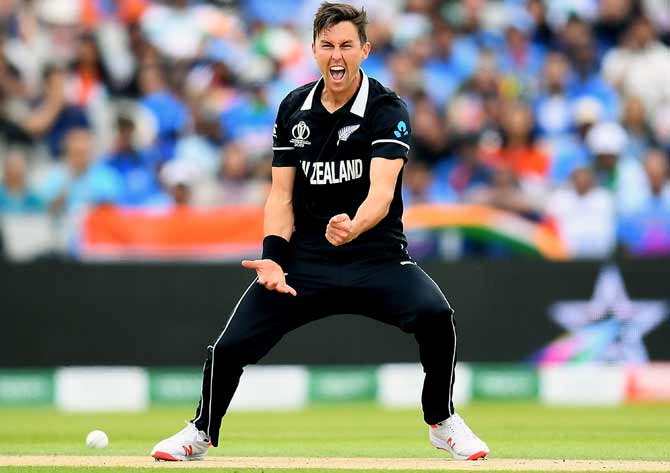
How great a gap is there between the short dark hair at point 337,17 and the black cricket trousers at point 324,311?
0.98 meters

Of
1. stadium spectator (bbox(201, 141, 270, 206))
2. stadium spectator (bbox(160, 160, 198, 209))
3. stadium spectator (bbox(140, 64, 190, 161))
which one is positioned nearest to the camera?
stadium spectator (bbox(160, 160, 198, 209))

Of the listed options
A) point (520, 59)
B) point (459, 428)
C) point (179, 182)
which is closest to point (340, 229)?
point (459, 428)

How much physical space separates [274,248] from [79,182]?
18.5 feet

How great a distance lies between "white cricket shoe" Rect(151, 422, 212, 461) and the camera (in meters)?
5.91

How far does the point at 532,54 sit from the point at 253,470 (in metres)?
9.13

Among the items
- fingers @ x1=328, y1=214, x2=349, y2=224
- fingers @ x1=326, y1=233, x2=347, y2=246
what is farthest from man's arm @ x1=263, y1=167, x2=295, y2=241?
fingers @ x1=328, y1=214, x2=349, y2=224

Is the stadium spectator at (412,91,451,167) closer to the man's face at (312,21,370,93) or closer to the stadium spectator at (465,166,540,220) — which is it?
the stadium spectator at (465,166,540,220)

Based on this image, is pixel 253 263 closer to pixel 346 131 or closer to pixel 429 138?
pixel 346 131

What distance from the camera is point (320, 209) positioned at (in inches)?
236

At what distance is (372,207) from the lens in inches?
223

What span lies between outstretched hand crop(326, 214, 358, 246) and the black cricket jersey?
0.26 metres

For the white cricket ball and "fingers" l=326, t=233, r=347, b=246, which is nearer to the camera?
"fingers" l=326, t=233, r=347, b=246

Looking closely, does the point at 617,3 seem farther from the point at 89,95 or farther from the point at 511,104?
the point at 89,95

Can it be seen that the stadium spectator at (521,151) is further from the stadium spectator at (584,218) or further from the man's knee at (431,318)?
the man's knee at (431,318)
